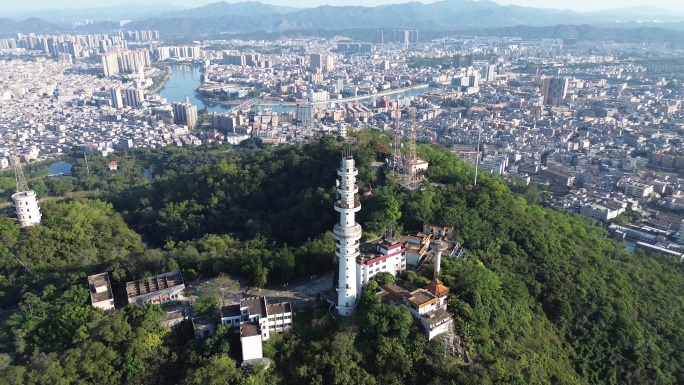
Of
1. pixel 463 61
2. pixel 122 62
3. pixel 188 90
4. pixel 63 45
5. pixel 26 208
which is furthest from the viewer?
pixel 63 45

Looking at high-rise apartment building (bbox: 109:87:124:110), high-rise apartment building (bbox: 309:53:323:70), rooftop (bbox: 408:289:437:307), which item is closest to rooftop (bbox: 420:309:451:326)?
rooftop (bbox: 408:289:437:307)

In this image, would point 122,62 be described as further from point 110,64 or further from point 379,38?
point 379,38

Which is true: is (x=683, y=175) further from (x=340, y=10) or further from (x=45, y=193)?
(x=340, y=10)

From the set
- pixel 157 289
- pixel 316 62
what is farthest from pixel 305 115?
pixel 157 289

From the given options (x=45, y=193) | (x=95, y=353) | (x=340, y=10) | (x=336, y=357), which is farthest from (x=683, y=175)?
(x=340, y=10)

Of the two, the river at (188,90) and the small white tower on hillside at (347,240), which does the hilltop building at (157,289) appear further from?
the river at (188,90)

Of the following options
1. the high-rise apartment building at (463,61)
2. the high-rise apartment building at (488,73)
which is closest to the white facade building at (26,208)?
the high-rise apartment building at (488,73)

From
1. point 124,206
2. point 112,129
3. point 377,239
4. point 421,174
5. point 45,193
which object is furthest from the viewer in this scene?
point 112,129
